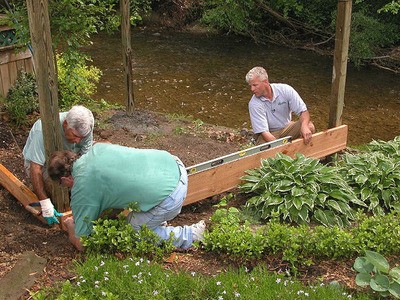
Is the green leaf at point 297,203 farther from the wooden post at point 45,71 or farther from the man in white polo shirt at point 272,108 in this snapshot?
the wooden post at point 45,71

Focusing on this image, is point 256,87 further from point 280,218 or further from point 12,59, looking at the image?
point 12,59

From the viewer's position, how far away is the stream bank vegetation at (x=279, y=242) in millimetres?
3975

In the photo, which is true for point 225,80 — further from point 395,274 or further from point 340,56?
point 395,274

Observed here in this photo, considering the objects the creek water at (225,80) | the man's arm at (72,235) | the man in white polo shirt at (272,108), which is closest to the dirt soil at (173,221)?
the man's arm at (72,235)

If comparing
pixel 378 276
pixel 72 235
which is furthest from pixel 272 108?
pixel 72 235

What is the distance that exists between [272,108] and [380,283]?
9.92ft

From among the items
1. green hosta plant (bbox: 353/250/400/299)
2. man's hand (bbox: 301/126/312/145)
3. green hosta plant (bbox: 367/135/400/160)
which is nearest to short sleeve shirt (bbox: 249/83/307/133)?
man's hand (bbox: 301/126/312/145)

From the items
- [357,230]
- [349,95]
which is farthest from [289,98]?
[349,95]

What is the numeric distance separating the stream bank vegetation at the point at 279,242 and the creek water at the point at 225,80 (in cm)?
442

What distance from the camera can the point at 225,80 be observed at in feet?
44.8

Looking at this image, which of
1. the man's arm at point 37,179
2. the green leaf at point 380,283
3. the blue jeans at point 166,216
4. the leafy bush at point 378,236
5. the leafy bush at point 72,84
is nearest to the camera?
the green leaf at point 380,283

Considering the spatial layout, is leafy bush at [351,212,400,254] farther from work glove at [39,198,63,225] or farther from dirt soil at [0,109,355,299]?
work glove at [39,198,63,225]

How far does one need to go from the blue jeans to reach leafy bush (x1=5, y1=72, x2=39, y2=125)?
13.9 feet

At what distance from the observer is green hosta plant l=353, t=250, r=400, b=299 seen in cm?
400
